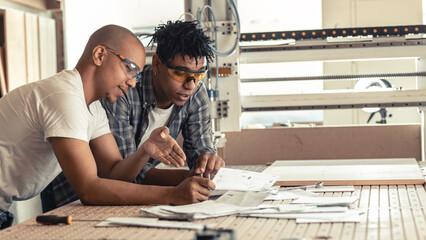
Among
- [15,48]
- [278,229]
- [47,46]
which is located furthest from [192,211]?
[47,46]

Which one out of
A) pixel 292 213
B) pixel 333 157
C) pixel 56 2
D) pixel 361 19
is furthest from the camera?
pixel 361 19

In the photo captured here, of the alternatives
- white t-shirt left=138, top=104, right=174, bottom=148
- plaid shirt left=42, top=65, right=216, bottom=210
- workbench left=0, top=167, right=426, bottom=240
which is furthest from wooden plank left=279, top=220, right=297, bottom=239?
white t-shirt left=138, top=104, right=174, bottom=148

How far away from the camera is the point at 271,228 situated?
1.17 m

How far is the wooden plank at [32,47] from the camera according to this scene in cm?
371

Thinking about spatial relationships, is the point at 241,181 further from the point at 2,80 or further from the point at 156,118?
the point at 2,80

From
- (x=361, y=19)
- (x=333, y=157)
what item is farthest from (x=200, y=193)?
(x=361, y=19)

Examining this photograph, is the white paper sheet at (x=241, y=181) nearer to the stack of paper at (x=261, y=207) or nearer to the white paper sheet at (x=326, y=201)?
the stack of paper at (x=261, y=207)

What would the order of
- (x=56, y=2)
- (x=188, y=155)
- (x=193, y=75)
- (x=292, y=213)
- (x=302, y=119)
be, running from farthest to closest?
(x=302, y=119)
(x=56, y=2)
(x=188, y=155)
(x=193, y=75)
(x=292, y=213)

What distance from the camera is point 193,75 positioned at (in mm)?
1943

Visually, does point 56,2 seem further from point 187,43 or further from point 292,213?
point 292,213

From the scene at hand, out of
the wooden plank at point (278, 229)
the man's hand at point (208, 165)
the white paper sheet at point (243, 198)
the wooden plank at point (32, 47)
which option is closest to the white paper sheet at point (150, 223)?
the wooden plank at point (278, 229)

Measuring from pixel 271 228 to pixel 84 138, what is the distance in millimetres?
602

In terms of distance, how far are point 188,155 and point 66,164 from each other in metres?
0.84

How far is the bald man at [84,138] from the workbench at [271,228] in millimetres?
99
